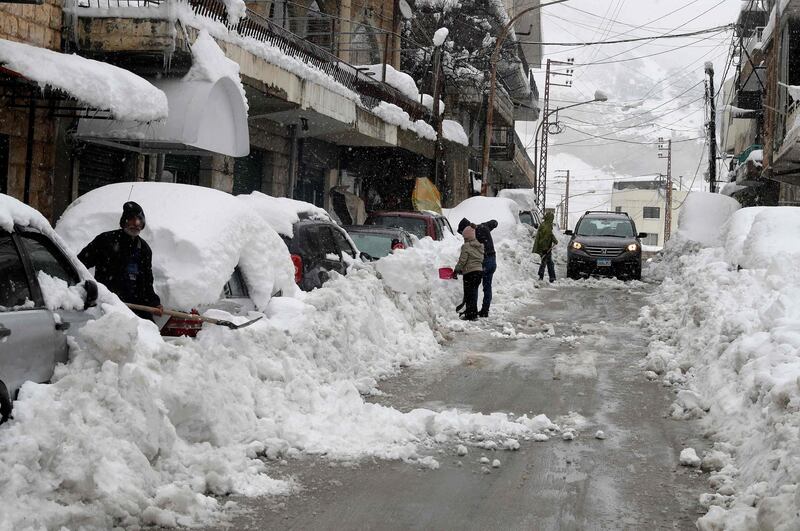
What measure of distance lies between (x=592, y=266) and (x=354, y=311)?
14847 millimetres

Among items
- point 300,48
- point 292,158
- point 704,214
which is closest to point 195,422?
point 300,48

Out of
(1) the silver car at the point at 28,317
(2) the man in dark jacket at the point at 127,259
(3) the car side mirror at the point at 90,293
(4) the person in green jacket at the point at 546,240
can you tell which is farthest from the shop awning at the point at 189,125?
(4) the person in green jacket at the point at 546,240

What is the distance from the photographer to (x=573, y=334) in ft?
45.5

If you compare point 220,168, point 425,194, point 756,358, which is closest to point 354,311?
point 756,358

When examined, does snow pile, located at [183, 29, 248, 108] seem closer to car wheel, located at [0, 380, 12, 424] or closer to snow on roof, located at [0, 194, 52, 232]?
snow on roof, located at [0, 194, 52, 232]

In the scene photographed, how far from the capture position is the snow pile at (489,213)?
2780cm

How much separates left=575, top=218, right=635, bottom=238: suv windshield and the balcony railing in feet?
22.9

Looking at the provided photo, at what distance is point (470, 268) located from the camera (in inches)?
597

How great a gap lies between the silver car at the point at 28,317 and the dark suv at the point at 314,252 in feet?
16.7

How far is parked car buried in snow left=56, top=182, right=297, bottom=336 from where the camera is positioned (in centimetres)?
739

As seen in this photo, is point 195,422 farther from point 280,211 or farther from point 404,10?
point 404,10

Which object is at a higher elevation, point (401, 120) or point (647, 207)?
point (647, 207)

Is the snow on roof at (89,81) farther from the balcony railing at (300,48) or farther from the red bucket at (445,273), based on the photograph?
the red bucket at (445,273)

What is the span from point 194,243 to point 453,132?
27620mm
